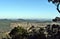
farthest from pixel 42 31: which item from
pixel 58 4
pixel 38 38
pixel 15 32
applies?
pixel 58 4

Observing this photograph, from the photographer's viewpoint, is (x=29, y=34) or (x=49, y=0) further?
(x=29, y=34)

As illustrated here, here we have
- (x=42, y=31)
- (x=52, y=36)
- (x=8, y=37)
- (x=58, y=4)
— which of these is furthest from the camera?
(x=8, y=37)

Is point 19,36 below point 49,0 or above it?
below

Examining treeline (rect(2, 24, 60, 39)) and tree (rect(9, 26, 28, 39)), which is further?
tree (rect(9, 26, 28, 39))

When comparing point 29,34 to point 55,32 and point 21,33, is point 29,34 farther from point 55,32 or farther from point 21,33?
point 55,32

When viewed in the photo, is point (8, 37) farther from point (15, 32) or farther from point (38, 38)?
point (38, 38)

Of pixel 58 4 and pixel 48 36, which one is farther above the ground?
pixel 58 4

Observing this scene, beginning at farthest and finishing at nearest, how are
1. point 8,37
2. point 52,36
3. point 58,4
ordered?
point 8,37
point 52,36
point 58,4

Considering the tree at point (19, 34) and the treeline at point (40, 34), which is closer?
the treeline at point (40, 34)

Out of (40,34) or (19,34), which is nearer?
(40,34)

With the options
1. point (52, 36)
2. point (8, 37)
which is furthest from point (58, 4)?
point (8, 37)
